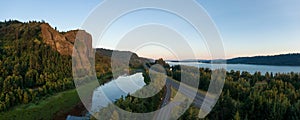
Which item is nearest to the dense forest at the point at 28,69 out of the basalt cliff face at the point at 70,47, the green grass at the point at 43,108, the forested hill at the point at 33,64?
the forested hill at the point at 33,64

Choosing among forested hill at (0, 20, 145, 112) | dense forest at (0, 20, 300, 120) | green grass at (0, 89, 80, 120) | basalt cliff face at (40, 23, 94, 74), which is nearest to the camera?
dense forest at (0, 20, 300, 120)

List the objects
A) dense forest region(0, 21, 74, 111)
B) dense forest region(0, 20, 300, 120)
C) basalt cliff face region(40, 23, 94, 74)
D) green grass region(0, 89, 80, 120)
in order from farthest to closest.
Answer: basalt cliff face region(40, 23, 94, 74) < dense forest region(0, 21, 74, 111) < green grass region(0, 89, 80, 120) < dense forest region(0, 20, 300, 120)

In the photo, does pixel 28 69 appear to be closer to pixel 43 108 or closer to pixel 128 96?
pixel 43 108

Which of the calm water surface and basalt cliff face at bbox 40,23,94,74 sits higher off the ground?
basalt cliff face at bbox 40,23,94,74

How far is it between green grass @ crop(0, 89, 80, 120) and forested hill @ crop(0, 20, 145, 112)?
2.40m

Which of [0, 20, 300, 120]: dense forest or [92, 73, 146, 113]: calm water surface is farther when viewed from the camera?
[92, 73, 146, 113]: calm water surface

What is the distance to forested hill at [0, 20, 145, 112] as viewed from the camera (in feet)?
229

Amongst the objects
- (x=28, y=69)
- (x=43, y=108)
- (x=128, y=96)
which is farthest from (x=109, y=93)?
(x=28, y=69)

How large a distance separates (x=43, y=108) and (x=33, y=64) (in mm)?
56770

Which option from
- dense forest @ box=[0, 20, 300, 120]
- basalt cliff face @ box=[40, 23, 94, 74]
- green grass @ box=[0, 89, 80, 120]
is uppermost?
basalt cliff face @ box=[40, 23, 94, 74]

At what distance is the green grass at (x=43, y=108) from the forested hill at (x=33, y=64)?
240 cm

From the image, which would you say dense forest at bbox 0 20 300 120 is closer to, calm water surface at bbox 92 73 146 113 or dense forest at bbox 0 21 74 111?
dense forest at bbox 0 21 74 111

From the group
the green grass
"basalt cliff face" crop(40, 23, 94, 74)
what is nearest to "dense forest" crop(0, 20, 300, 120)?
the green grass

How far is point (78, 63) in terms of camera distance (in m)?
151
